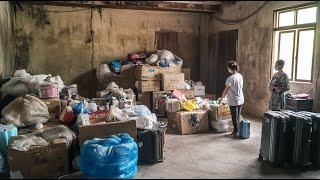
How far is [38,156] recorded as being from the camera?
11.2 feet

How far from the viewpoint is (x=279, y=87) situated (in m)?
5.14

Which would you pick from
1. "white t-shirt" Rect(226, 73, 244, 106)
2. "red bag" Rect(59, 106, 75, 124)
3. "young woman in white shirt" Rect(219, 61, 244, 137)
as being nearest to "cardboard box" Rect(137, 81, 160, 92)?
"young woman in white shirt" Rect(219, 61, 244, 137)

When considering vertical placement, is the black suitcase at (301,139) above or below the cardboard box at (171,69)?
below

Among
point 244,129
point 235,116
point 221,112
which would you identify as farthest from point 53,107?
point 244,129

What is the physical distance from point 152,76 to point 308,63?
3671mm

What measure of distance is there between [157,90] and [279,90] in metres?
3.17

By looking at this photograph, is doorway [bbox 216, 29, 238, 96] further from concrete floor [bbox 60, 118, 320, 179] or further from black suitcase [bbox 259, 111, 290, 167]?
black suitcase [bbox 259, 111, 290, 167]

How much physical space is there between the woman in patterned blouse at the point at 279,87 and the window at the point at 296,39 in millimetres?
978

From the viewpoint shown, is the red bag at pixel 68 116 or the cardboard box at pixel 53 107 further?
the cardboard box at pixel 53 107

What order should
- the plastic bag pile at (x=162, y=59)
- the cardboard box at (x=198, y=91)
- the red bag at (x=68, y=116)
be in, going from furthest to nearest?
the cardboard box at (x=198, y=91) < the plastic bag pile at (x=162, y=59) < the red bag at (x=68, y=116)

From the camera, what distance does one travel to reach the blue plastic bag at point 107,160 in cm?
326

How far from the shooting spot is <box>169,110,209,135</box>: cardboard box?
5.57m

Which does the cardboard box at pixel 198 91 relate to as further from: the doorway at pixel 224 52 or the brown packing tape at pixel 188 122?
the brown packing tape at pixel 188 122

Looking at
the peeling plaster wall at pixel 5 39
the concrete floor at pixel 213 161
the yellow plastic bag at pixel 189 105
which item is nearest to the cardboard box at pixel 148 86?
the yellow plastic bag at pixel 189 105
